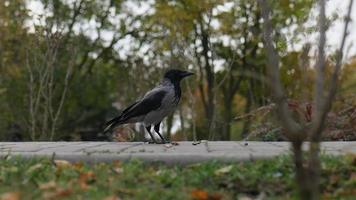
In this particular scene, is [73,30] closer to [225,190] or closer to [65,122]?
[65,122]

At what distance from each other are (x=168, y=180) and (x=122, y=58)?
61.5 ft

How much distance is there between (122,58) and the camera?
24.1 metres

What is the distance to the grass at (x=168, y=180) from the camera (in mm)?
5109

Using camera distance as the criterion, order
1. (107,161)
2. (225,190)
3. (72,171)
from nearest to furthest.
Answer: (225,190) < (72,171) < (107,161)

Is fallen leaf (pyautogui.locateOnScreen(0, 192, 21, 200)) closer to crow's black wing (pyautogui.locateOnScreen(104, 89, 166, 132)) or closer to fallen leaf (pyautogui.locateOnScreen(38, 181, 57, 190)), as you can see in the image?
fallen leaf (pyautogui.locateOnScreen(38, 181, 57, 190))

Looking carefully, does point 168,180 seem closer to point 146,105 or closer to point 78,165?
point 78,165

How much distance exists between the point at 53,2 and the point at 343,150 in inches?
599

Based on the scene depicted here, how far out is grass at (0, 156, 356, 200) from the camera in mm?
5109

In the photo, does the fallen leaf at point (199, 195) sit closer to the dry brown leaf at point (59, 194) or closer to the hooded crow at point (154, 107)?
the dry brown leaf at point (59, 194)

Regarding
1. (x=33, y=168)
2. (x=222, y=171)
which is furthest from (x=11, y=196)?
(x=222, y=171)

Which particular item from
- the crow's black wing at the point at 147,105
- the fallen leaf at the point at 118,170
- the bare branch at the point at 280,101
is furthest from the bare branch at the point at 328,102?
the crow's black wing at the point at 147,105

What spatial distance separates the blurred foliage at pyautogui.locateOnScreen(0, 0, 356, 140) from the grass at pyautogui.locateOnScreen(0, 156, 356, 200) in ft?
28.9

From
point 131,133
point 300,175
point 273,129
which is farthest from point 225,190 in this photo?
point 131,133

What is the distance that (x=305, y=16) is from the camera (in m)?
10.5
